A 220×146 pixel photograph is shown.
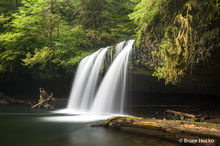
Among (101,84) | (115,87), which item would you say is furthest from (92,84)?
(115,87)

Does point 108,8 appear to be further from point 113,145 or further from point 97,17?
point 113,145

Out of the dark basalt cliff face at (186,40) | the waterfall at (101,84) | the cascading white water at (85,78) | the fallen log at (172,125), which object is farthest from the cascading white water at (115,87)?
the fallen log at (172,125)

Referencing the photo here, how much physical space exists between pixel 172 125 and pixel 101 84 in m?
7.11

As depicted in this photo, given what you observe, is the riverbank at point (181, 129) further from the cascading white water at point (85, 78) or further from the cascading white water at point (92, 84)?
the cascading white water at point (85, 78)

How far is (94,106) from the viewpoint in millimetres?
11172

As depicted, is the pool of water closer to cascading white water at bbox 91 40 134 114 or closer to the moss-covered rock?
the moss-covered rock

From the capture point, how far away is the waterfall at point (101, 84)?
405 inches

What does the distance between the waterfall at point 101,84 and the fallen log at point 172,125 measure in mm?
4601

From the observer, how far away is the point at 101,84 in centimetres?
1139

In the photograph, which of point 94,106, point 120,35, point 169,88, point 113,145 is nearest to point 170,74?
point 113,145

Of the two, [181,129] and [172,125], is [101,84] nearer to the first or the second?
[172,125]

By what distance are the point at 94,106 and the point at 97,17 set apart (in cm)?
842

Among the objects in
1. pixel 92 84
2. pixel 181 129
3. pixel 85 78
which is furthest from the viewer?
pixel 85 78

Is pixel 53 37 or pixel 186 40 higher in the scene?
pixel 53 37
